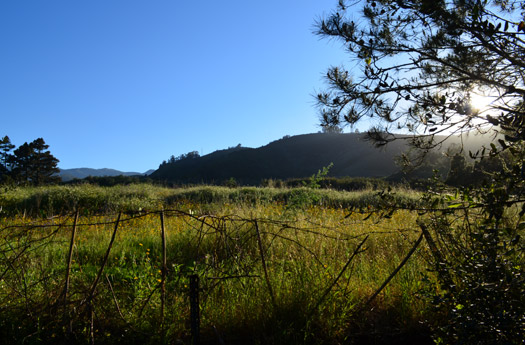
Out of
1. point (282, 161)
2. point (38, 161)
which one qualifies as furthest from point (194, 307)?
point (282, 161)

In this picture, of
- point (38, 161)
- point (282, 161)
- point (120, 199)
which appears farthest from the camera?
point (282, 161)

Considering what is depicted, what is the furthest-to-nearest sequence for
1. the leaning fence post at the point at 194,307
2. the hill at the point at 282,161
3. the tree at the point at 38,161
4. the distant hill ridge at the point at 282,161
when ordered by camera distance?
the distant hill ridge at the point at 282,161, the hill at the point at 282,161, the tree at the point at 38,161, the leaning fence post at the point at 194,307

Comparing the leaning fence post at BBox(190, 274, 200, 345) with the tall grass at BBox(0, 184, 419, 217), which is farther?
the tall grass at BBox(0, 184, 419, 217)

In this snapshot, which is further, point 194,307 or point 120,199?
point 120,199

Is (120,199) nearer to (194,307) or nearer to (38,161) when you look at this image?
(194,307)

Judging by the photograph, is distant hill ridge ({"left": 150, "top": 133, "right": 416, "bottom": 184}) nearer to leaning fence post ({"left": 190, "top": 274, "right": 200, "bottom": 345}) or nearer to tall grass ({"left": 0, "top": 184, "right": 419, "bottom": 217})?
tall grass ({"left": 0, "top": 184, "right": 419, "bottom": 217})

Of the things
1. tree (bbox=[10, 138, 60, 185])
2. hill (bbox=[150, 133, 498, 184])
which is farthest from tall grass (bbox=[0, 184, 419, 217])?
hill (bbox=[150, 133, 498, 184])

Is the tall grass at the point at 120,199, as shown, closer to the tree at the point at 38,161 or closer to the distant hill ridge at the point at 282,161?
the tree at the point at 38,161

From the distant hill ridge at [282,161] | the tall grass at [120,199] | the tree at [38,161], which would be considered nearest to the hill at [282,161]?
the distant hill ridge at [282,161]

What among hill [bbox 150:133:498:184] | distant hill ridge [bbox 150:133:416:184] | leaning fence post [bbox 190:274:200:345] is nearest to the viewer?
leaning fence post [bbox 190:274:200:345]

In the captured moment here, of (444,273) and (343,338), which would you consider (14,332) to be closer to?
(343,338)

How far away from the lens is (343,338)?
86.5 inches

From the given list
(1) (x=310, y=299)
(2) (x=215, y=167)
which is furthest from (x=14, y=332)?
(2) (x=215, y=167)

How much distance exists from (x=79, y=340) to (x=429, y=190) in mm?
2402
